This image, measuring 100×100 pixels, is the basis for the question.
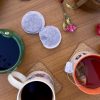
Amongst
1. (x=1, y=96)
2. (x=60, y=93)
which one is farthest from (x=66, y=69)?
(x=1, y=96)

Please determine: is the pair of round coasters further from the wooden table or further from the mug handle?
the mug handle

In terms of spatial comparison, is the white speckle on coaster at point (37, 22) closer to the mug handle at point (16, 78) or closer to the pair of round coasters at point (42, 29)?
the pair of round coasters at point (42, 29)

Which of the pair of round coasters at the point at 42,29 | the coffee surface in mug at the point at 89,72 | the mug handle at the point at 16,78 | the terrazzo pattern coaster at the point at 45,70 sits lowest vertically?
the terrazzo pattern coaster at the point at 45,70

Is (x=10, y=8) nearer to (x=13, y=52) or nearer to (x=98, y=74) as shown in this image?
(x=13, y=52)

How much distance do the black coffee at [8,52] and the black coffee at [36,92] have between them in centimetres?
8

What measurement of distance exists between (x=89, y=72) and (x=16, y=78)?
0.18m

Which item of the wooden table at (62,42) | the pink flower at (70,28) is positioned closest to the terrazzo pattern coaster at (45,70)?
the wooden table at (62,42)

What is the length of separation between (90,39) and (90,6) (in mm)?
87

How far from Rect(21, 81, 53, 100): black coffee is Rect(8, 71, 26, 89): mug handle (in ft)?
0.07

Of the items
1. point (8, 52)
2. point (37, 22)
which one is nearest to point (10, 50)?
point (8, 52)

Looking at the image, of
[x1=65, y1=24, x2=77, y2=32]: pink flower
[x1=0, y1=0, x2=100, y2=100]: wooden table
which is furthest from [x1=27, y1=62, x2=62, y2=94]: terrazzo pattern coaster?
[x1=65, y1=24, x2=77, y2=32]: pink flower

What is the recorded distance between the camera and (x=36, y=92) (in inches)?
31.7

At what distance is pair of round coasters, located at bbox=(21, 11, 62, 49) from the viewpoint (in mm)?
864

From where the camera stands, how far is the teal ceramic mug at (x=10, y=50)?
82cm
